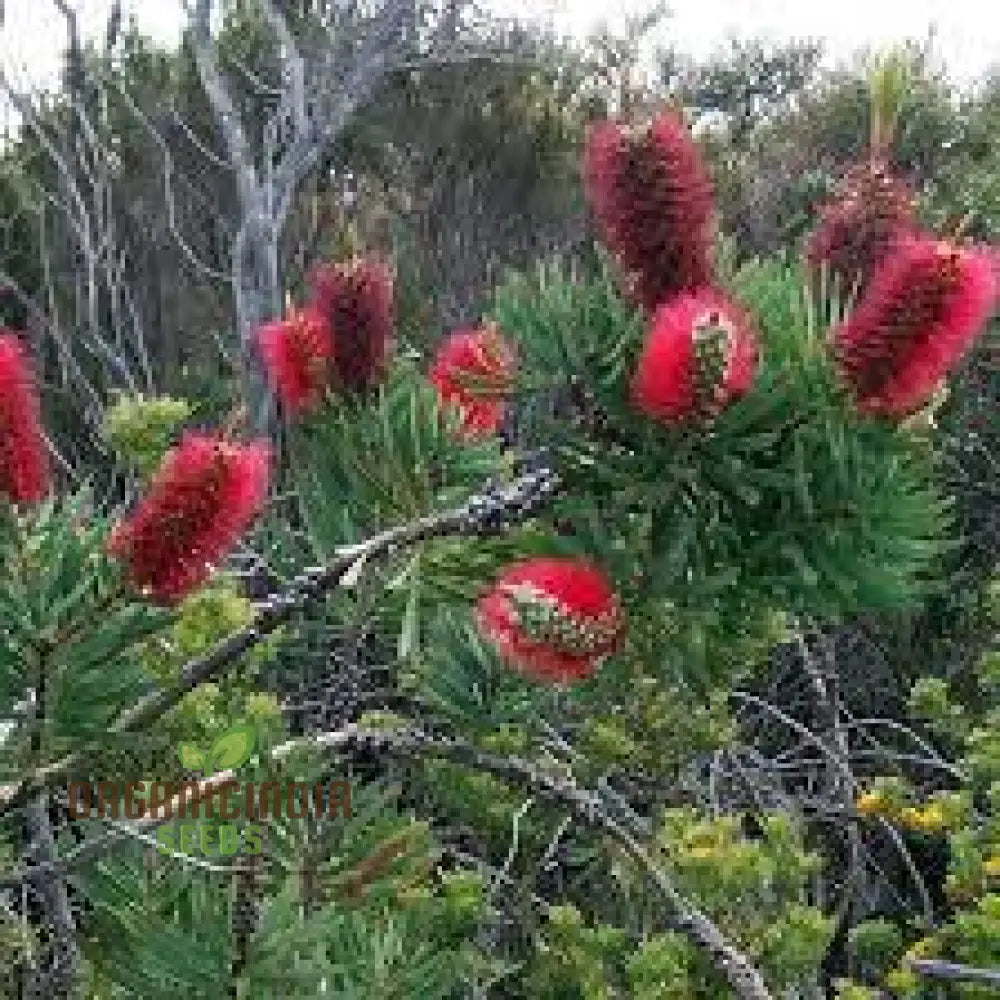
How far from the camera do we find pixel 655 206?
0.68 metres

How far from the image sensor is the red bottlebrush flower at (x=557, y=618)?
64cm

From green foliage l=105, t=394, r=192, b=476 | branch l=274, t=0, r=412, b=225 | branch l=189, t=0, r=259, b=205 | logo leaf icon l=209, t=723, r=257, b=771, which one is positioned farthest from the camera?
branch l=274, t=0, r=412, b=225

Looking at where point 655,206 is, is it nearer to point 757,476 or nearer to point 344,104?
point 757,476

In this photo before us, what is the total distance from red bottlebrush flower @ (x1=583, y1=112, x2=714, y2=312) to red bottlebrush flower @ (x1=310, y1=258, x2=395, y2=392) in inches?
5.5

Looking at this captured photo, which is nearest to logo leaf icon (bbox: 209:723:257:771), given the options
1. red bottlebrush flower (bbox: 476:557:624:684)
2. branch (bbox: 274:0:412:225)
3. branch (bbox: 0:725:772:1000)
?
branch (bbox: 0:725:772:1000)

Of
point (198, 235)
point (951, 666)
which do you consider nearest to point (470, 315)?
point (198, 235)

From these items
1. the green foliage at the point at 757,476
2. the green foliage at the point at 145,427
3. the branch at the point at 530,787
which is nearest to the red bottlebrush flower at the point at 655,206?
the green foliage at the point at 757,476

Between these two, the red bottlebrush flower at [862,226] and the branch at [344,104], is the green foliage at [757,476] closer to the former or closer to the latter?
the red bottlebrush flower at [862,226]

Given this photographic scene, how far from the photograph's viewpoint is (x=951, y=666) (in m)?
5.05

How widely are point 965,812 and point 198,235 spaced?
6.43m

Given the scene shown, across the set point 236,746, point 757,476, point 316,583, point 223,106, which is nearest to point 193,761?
point 236,746

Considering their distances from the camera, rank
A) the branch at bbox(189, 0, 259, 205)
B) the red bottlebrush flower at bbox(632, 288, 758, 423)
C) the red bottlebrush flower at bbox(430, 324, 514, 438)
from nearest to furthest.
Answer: the red bottlebrush flower at bbox(632, 288, 758, 423) < the red bottlebrush flower at bbox(430, 324, 514, 438) < the branch at bbox(189, 0, 259, 205)

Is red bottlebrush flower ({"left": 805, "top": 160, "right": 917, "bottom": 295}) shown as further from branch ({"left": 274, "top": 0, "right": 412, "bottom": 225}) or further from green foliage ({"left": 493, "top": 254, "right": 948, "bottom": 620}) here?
branch ({"left": 274, "top": 0, "right": 412, "bottom": 225})

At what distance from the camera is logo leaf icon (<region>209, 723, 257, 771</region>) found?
927 mm
